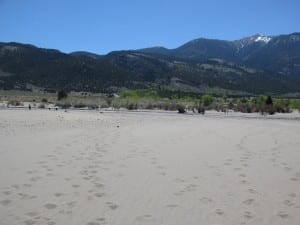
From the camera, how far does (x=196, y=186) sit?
8344mm

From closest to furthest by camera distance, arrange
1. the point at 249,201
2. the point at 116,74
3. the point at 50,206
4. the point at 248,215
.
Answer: the point at 248,215 → the point at 50,206 → the point at 249,201 → the point at 116,74

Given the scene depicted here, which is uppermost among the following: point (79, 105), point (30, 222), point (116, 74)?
point (116, 74)

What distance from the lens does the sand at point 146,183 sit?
6512mm

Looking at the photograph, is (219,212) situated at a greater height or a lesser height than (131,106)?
lesser

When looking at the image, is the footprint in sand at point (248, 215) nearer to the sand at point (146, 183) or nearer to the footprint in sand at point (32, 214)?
the sand at point (146, 183)

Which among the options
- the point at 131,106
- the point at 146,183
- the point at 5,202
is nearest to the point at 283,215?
the point at 146,183

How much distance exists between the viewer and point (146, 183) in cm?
857

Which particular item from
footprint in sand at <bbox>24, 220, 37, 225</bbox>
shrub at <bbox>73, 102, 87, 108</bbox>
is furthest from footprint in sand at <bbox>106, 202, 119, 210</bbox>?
shrub at <bbox>73, 102, 87, 108</bbox>

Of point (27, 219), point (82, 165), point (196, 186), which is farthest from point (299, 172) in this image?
point (27, 219)

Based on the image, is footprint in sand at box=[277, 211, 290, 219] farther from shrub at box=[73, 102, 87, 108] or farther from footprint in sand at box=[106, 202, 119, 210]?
shrub at box=[73, 102, 87, 108]

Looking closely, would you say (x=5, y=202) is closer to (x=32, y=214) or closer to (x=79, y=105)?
(x=32, y=214)

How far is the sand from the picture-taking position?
6.51 metres

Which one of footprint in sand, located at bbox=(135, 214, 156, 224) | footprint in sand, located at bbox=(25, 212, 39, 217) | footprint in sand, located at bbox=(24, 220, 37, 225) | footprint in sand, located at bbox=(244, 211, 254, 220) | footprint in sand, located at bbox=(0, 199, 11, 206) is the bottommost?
footprint in sand, located at bbox=(24, 220, 37, 225)

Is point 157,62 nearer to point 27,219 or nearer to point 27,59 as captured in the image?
point 27,59
